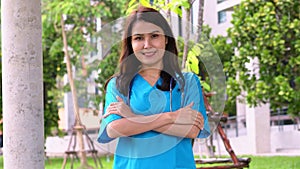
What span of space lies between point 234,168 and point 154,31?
7.39 feet

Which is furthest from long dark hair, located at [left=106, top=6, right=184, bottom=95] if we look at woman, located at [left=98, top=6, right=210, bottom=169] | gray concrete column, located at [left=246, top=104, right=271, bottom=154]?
gray concrete column, located at [left=246, top=104, right=271, bottom=154]

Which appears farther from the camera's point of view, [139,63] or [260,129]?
[260,129]

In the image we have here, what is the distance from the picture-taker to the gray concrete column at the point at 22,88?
1724mm

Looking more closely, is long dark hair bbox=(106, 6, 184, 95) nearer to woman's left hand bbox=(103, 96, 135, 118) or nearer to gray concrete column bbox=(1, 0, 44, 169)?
woman's left hand bbox=(103, 96, 135, 118)

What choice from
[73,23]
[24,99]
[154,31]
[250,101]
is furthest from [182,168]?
[73,23]

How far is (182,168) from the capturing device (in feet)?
4.75

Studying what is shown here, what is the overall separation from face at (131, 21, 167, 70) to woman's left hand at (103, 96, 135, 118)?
4.1 inches

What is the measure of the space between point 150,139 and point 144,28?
0.82ft

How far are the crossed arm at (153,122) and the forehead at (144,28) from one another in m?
0.16

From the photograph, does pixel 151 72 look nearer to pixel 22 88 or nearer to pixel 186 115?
pixel 186 115

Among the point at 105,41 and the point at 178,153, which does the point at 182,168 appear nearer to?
the point at 178,153

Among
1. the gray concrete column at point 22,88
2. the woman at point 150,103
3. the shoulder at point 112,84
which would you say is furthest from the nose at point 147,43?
the gray concrete column at point 22,88

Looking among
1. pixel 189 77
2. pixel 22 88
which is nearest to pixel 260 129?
pixel 22 88

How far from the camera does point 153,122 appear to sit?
1.41 meters
